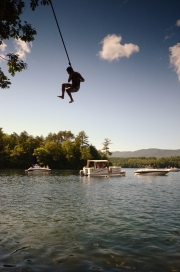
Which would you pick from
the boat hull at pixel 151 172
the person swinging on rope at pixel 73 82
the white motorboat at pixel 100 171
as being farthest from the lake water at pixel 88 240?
the boat hull at pixel 151 172

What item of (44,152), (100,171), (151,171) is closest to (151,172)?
(151,171)

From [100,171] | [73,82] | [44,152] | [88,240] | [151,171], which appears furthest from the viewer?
[44,152]

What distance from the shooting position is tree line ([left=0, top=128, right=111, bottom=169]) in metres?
88.1

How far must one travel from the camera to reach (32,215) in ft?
42.2

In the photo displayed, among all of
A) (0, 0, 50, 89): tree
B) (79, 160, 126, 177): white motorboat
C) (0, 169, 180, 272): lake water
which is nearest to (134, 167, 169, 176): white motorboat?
(79, 160, 126, 177): white motorboat

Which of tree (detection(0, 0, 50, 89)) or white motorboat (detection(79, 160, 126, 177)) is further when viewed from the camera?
white motorboat (detection(79, 160, 126, 177))

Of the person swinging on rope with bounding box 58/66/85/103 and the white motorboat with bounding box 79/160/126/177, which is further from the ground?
the person swinging on rope with bounding box 58/66/85/103

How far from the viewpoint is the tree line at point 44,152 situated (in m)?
88.1

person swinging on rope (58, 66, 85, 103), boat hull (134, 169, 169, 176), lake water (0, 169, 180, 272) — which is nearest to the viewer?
lake water (0, 169, 180, 272)

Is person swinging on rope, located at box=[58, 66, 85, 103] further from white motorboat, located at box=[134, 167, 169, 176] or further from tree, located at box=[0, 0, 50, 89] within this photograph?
white motorboat, located at box=[134, 167, 169, 176]

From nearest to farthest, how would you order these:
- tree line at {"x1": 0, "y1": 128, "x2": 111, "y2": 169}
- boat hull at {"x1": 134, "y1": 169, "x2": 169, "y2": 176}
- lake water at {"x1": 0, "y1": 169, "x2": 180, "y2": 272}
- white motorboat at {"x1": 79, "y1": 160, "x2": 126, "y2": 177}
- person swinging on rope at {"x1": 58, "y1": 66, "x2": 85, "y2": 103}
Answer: lake water at {"x1": 0, "y1": 169, "x2": 180, "y2": 272} → person swinging on rope at {"x1": 58, "y1": 66, "x2": 85, "y2": 103} → white motorboat at {"x1": 79, "y1": 160, "x2": 126, "y2": 177} → boat hull at {"x1": 134, "y1": 169, "x2": 169, "y2": 176} → tree line at {"x1": 0, "y1": 128, "x2": 111, "y2": 169}

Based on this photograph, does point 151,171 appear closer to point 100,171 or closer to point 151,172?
point 151,172

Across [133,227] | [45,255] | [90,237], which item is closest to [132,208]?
[133,227]

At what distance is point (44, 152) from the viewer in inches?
3620
